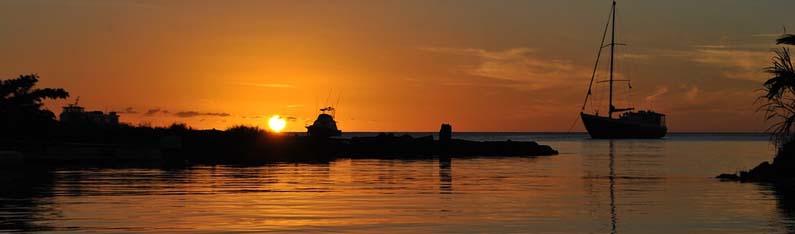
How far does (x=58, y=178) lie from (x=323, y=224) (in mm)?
21187

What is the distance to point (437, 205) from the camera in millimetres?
31984

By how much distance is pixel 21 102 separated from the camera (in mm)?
59156

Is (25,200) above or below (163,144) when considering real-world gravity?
below

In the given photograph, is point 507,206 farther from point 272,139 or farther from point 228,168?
point 272,139

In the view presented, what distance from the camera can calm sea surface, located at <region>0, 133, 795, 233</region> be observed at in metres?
25.0

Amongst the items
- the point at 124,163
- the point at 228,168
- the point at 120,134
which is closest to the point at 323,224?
the point at 228,168

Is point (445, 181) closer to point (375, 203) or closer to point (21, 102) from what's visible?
point (375, 203)

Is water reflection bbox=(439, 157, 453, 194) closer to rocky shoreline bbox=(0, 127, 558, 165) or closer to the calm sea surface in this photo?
the calm sea surface

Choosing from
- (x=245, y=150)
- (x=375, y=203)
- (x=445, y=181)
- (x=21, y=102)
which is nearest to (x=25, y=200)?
(x=375, y=203)

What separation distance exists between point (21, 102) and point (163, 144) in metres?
11.0

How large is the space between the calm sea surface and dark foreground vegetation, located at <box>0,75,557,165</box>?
30.8 feet

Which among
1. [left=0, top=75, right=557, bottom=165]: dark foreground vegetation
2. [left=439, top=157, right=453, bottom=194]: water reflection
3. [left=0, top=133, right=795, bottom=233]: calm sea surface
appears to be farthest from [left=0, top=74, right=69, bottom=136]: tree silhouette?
[left=439, top=157, right=453, bottom=194]: water reflection

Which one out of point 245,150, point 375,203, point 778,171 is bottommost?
point 375,203

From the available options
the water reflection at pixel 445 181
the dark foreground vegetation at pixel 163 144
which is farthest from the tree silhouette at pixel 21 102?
the water reflection at pixel 445 181
